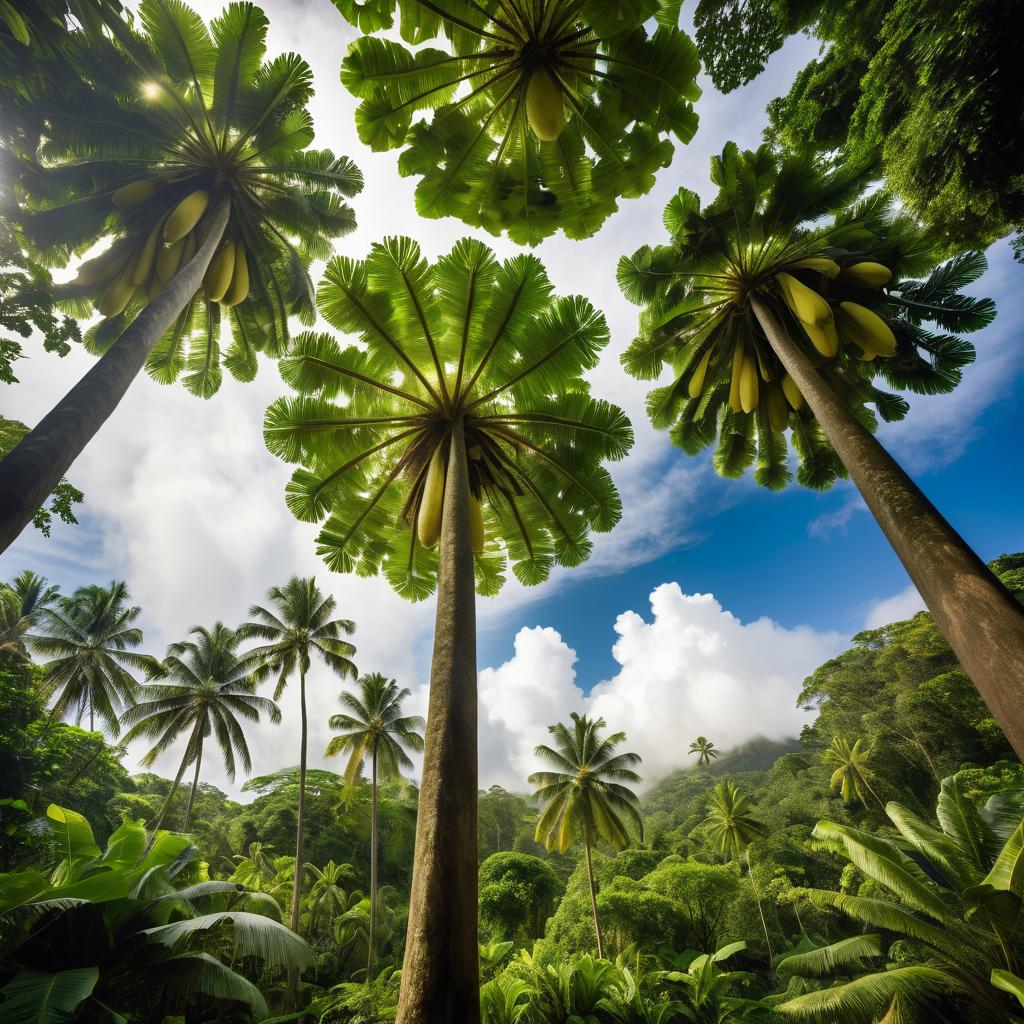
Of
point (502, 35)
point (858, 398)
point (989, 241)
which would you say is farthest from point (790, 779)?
point (502, 35)

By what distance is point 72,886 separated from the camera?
770 cm

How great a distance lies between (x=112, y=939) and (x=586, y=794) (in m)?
24.0

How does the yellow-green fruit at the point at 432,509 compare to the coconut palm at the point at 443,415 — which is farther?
the coconut palm at the point at 443,415

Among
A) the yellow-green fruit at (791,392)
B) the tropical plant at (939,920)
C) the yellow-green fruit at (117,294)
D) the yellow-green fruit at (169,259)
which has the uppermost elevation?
the yellow-green fruit at (169,259)

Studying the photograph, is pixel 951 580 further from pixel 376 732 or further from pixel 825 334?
pixel 376 732

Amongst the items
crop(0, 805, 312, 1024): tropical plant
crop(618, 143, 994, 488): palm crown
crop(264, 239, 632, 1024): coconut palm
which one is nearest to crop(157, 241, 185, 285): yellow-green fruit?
crop(264, 239, 632, 1024): coconut palm

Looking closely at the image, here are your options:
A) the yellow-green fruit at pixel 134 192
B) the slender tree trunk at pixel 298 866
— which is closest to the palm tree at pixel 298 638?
the slender tree trunk at pixel 298 866

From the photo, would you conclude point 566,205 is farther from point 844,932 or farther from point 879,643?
point 879,643

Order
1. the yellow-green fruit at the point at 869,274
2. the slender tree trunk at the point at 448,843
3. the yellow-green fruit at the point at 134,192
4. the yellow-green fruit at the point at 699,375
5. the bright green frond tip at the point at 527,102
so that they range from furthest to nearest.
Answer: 1. the yellow-green fruit at the point at 699,375
2. the yellow-green fruit at the point at 134,192
3. the yellow-green fruit at the point at 869,274
4. the bright green frond tip at the point at 527,102
5. the slender tree trunk at the point at 448,843

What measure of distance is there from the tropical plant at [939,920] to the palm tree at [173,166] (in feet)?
50.7

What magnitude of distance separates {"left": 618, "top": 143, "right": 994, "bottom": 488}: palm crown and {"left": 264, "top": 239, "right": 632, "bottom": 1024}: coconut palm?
2332mm

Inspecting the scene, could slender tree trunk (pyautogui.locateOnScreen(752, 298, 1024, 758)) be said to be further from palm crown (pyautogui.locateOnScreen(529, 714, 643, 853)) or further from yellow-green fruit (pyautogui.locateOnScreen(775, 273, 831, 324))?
palm crown (pyautogui.locateOnScreen(529, 714, 643, 853))

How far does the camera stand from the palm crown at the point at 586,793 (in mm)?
27062

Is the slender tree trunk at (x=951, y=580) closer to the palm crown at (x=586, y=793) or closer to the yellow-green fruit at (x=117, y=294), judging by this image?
the yellow-green fruit at (x=117, y=294)
